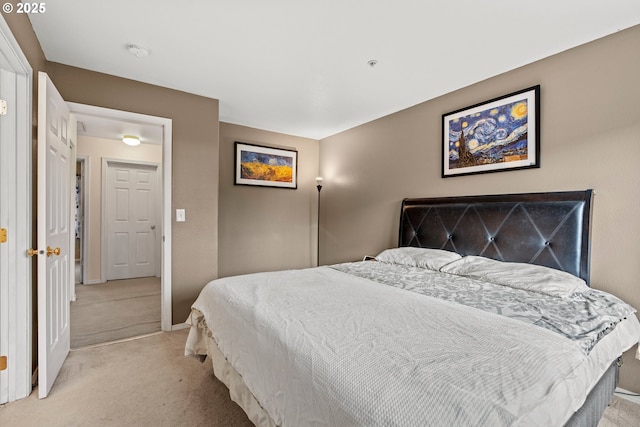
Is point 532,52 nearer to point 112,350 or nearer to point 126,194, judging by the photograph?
point 112,350

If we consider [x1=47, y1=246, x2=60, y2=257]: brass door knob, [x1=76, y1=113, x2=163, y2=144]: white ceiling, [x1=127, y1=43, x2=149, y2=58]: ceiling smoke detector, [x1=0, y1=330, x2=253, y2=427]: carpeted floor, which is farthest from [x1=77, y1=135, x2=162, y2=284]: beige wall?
[x1=47, y1=246, x2=60, y2=257]: brass door knob

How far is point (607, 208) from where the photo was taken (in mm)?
2002

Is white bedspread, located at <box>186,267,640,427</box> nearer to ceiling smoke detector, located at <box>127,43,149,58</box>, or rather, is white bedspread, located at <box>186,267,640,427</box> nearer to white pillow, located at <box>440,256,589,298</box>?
white pillow, located at <box>440,256,589,298</box>

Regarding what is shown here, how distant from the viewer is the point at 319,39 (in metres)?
2.13

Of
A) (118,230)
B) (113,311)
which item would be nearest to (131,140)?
(118,230)

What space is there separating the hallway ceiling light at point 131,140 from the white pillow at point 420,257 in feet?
13.3

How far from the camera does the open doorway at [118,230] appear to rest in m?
2.97

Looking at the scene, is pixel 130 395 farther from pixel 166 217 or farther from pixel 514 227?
pixel 514 227

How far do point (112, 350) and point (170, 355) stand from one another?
532 mm

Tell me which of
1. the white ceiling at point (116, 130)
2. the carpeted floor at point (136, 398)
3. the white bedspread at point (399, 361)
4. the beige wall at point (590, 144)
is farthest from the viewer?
the white ceiling at point (116, 130)

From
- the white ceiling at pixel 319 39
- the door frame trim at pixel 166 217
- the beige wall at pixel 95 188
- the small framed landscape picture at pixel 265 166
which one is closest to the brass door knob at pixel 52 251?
the door frame trim at pixel 166 217

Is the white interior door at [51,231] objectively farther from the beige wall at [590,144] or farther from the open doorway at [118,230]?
the beige wall at [590,144]

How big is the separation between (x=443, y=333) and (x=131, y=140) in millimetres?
5031

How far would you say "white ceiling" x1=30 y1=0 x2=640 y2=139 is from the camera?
71.0 inches
